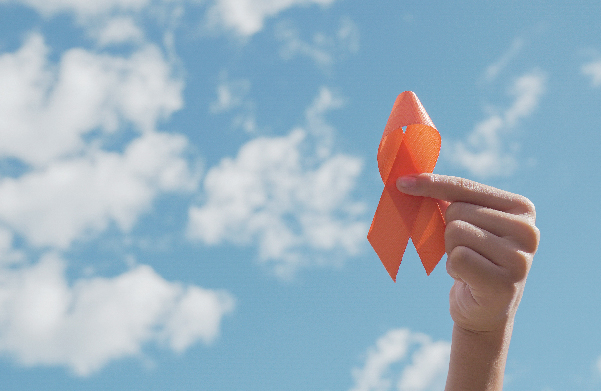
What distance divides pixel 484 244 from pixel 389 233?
0.65m

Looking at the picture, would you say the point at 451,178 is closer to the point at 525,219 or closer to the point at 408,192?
the point at 408,192

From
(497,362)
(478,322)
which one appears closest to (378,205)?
(478,322)

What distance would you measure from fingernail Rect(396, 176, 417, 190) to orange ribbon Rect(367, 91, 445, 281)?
100 mm

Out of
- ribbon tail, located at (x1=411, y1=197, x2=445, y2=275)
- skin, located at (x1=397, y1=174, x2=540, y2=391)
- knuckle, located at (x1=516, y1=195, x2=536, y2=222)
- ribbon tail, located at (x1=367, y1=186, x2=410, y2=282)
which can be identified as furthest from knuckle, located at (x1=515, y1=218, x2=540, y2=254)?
ribbon tail, located at (x1=367, y1=186, x2=410, y2=282)

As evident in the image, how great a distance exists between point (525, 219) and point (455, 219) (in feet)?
1.10

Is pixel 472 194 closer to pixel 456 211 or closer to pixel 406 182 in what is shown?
pixel 456 211

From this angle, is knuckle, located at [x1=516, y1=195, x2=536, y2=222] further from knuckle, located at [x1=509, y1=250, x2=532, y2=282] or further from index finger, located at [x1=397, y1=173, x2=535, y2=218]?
knuckle, located at [x1=509, y1=250, x2=532, y2=282]

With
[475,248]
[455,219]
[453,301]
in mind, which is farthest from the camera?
[453,301]

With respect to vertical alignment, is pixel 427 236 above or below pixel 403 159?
below

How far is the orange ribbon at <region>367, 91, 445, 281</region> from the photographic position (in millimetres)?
2711

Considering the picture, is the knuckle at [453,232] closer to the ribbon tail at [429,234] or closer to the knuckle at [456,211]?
the knuckle at [456,211]

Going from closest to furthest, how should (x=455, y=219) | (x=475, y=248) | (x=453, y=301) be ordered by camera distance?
1. (x=475, y=248)
2. (x=455, y=219)
3. (x=453, y=301)

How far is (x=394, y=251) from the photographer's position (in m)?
2.81

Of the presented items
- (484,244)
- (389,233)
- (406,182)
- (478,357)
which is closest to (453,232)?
(484,244)
